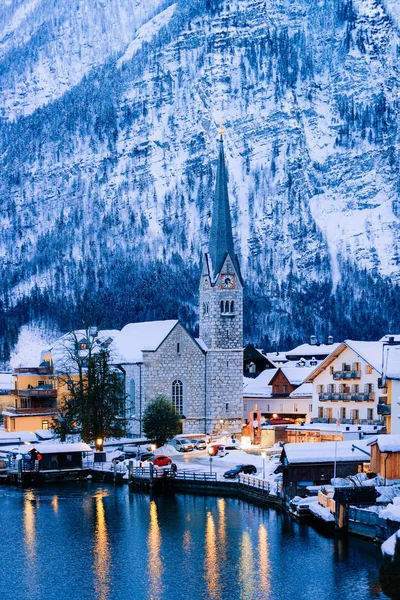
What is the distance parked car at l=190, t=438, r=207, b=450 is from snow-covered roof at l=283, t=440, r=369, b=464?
22.9 meters

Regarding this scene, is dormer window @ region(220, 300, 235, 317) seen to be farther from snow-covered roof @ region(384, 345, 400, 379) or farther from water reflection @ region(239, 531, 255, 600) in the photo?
water reflection @ region(239, 531, 255, 600)

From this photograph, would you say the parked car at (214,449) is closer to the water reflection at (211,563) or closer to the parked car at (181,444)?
the parked car at (181,444)

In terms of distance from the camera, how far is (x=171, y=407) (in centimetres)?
9494

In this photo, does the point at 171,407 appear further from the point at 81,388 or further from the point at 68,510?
the point at 68,510

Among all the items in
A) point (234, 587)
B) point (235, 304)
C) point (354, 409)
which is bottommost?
point (234, 587)

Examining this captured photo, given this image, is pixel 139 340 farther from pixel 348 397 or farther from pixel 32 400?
pixel 348 397

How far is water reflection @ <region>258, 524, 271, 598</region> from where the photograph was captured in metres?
50.0

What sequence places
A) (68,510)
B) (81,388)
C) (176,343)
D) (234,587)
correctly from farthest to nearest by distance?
(176,343) < (81,388) < (68,510) < (234,587)

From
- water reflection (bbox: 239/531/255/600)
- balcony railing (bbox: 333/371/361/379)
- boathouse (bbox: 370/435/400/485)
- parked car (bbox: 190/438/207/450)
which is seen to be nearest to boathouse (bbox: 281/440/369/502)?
boathouse (bbox: 370/435/400/485)

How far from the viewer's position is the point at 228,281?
10400cm

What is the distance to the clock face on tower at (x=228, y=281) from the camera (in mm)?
103812

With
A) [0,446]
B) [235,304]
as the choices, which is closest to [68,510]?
[0,446]

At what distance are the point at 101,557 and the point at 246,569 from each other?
7311mm

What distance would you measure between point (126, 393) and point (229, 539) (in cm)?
4239
